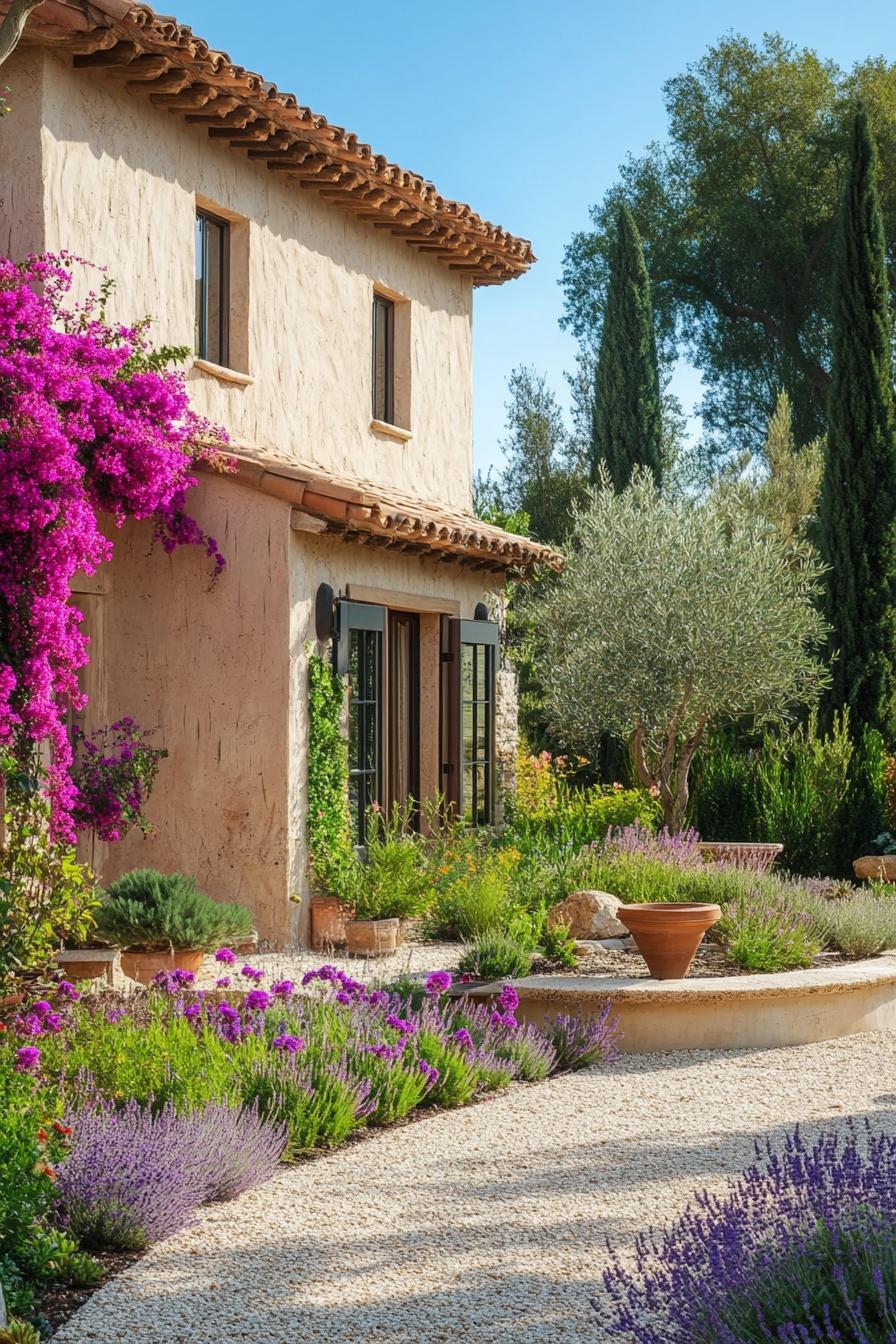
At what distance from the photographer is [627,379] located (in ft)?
69.1

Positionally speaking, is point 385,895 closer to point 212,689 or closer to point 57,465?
point 212,689

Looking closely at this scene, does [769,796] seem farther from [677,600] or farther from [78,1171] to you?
[78,1171]

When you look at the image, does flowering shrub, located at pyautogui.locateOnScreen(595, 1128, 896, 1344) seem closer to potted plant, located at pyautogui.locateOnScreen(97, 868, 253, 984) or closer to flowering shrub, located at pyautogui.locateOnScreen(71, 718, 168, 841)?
potted plant, located at pyautogui.locateOnScreen(97, 868, 253, 984)

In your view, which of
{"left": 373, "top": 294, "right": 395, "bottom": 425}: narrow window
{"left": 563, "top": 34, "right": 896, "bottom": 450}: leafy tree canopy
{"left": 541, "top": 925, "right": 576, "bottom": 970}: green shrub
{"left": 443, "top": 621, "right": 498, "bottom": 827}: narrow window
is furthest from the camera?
{"left": 563, "top": 34, "right": 896, "bottom": 450}: leafy tree canopy

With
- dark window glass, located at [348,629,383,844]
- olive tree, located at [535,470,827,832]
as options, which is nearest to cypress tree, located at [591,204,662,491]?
olive tree, located at [535,470,827,832]

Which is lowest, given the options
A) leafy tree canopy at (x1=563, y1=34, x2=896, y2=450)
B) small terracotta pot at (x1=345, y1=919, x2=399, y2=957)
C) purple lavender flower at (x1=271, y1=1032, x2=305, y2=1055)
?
small terracotta pot at (x1=345, y1=919, x2=399, y2=957)

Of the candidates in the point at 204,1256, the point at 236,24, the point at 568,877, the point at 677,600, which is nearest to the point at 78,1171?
the point at 204,1256

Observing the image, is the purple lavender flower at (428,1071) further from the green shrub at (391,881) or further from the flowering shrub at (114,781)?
the green shrub at (391,881)

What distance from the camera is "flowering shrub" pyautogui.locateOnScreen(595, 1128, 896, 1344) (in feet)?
10.2

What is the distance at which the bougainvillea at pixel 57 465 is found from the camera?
824 cm

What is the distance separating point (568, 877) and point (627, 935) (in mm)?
950

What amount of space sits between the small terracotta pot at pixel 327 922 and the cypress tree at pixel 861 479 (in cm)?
824

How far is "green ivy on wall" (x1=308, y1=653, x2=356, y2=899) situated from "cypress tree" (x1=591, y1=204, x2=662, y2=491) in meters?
10.9

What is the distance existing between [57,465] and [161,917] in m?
2.68
